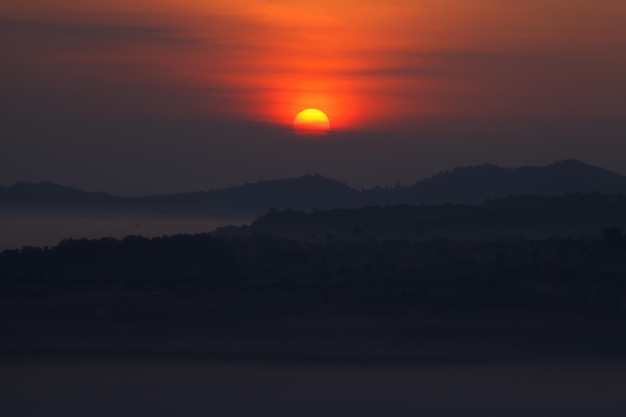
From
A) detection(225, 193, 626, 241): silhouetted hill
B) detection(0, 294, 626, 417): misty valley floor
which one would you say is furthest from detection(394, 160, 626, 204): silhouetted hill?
detection(0, 294, 626, 417): misty valley floor

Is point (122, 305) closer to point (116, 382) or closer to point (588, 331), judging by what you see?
point (116, 382)

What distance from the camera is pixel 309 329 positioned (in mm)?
31594

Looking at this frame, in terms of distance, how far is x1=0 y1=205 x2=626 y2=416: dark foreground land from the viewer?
23.6 m

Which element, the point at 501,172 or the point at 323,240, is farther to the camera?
the point at 501,172

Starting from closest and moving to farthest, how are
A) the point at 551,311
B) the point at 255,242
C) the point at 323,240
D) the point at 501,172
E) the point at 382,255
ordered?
the point at 551,311 < the point at 382,255 < the point at 255,242 < the point at 323,240 < the point at 501,172

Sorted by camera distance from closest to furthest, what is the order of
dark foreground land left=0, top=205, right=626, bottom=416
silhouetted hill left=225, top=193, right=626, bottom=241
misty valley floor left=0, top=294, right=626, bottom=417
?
misty valley floor left=0, top=294, right=626, bottom=417 < dark foreground land left=0, top=205, right=626, bottom=416 < silhouetted hill left=225, top=193, right=626, bottom=241

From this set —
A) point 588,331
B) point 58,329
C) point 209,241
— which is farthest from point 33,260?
point 588,331

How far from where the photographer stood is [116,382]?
2498cm

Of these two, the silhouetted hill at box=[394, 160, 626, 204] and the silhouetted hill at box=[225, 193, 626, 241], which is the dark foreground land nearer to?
the silhouetted hill at box=[225, 193, 626, 241]

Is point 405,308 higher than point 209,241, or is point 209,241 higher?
point 209,241

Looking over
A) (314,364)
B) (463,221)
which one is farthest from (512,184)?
(314,364)

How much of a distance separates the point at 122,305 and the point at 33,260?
7.75 metres

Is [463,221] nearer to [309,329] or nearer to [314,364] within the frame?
[309,329]

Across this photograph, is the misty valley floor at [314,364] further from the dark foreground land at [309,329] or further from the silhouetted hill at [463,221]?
the silhouetted hill at [463,221]
